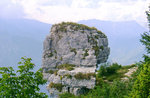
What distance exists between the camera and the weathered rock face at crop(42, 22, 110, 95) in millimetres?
31312

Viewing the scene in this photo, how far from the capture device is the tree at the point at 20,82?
11.6 metres

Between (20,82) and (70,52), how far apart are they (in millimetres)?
21736

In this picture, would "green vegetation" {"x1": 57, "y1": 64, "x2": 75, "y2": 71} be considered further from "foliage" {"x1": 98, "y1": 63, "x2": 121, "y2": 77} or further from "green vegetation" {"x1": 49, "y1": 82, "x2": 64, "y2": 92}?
"foliage" {"x1": 98, "y1": 63, "x2": 121, "y2": 77}

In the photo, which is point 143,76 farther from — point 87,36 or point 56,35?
point 56,35

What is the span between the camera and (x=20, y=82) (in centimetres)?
1227

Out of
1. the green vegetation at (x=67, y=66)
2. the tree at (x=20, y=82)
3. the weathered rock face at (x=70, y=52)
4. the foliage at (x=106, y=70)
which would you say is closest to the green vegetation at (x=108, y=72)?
the foliage at (x=106, y=70)

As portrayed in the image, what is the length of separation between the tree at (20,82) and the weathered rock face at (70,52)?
17.2 metres

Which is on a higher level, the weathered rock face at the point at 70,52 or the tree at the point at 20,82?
the weathered rock face at the point at 70,52

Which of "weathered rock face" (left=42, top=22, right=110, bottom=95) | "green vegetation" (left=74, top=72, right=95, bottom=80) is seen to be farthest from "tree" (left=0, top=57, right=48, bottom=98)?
"weathered rock face" (left=42, top=22, right=110, bottom=95)

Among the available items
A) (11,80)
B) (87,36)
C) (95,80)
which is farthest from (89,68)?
(11,80)

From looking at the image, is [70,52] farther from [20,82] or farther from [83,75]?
[20,82]

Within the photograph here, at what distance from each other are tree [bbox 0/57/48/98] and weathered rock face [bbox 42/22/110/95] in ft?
56.5

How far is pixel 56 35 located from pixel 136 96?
2487 cm

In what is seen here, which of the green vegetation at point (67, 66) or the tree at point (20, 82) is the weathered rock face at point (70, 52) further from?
the tree at point (20, 82)
